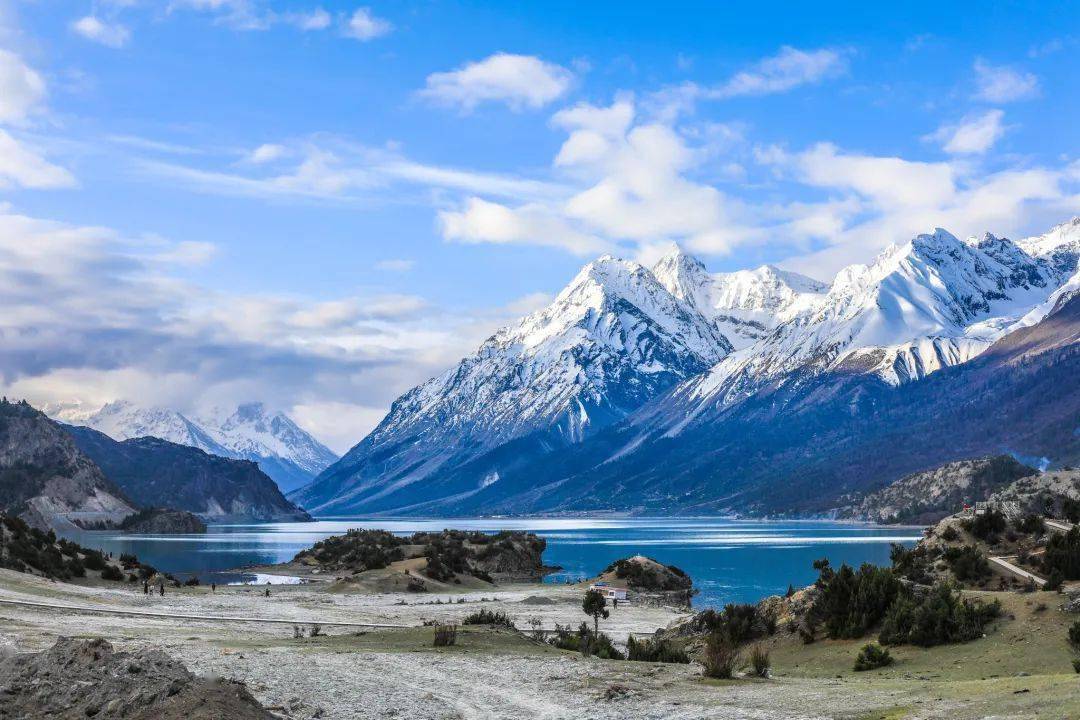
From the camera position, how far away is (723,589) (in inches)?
3910

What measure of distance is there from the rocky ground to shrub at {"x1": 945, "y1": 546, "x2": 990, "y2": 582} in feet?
62.2

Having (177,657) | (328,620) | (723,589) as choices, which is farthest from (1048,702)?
(723,589)

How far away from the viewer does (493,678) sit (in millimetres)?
→ 33094

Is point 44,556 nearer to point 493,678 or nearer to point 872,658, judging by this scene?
point 493,678

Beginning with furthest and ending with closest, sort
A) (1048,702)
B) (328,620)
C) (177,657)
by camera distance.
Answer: (328,620) < (177,657) < (1048,702)

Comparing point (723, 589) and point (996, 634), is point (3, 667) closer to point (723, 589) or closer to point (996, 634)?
point (996, 634)

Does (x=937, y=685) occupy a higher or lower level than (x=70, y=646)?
lower

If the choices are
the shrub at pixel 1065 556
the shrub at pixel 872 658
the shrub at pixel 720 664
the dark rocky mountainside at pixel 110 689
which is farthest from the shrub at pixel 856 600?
the dark rocky mountainside at pixel 110 689

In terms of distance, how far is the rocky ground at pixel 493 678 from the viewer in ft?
85.9

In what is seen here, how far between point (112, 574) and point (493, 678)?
184 feet

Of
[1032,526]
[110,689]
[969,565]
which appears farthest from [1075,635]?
[1032,526]

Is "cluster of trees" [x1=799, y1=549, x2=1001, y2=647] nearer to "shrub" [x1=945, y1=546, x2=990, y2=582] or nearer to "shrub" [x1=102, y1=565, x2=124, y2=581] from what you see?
"shrub" [x1=945, y1=546, x2=990, y2=582]

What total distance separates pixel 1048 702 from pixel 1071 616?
583 inches

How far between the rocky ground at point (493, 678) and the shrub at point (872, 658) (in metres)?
0.51
